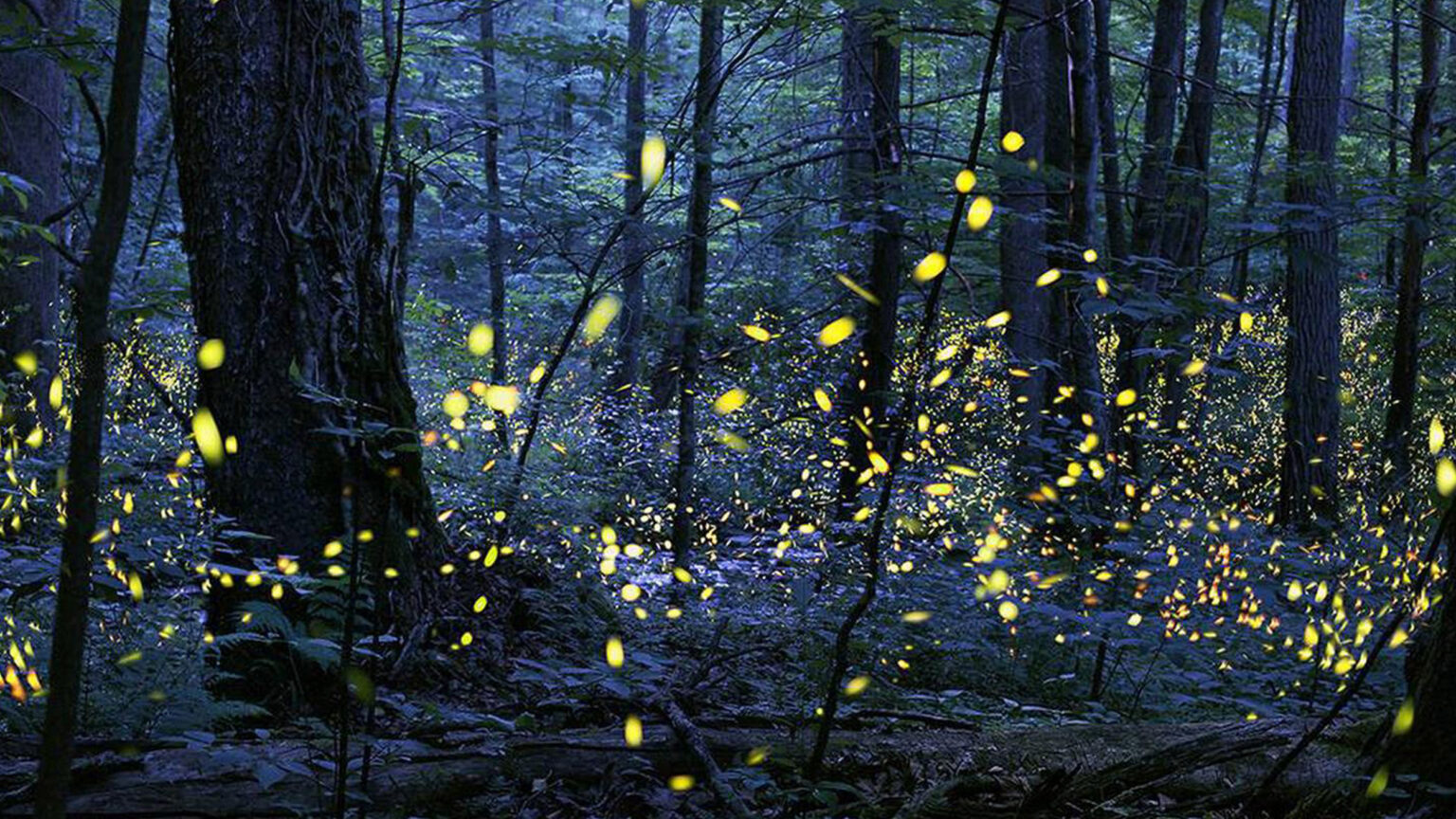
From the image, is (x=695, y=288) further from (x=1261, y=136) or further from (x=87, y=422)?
(x=1261, y=136)

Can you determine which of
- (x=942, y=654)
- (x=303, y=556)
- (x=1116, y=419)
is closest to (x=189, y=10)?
(x=303, y=556)

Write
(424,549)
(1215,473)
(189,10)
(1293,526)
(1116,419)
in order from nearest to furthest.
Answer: (189,10)
(424,549)
(1116,419)
(1293,526)
(1215,473)

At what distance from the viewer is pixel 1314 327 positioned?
11242 mm

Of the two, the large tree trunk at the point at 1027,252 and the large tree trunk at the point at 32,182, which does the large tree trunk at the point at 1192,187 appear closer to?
the large tree trunk at the point at 1027,252

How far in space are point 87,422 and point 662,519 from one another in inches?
333

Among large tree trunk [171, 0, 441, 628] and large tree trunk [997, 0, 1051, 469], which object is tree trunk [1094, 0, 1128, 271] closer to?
large tree trunk [997, 0, 1051, 469]

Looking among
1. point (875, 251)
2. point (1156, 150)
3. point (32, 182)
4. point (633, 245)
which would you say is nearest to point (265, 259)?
point (875, 251)

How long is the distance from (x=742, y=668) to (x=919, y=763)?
6.71 feet

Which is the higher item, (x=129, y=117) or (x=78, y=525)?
(x=129, y=117)

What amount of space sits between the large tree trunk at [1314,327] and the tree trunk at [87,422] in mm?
10698

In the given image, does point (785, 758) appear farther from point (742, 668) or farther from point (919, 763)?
point (742, 668)

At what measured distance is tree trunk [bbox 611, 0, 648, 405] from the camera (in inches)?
307

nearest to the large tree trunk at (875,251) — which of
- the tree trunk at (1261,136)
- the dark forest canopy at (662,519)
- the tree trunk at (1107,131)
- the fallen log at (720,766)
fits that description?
the dark forest canopy at (662,519)

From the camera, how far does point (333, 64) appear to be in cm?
442
